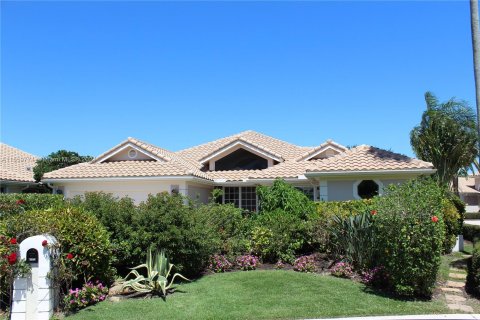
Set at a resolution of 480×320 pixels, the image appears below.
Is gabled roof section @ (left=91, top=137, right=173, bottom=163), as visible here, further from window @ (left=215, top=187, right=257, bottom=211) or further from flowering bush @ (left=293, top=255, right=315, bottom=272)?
flowering bush @ (left=293, top=255, right=315, bottom=272)

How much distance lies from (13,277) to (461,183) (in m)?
69.1

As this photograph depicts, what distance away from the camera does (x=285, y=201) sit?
51.1 ft

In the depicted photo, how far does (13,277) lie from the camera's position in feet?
28.8

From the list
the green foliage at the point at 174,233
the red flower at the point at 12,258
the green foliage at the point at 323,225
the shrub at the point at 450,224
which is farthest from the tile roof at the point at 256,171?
the red flower at the point at 12,258

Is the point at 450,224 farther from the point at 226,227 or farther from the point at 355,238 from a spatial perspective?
the point at 226,227

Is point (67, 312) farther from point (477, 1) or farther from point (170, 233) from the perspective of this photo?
point (477, 1)

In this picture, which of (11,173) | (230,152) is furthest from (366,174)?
(11,173)

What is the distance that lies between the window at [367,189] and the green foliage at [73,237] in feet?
35.5

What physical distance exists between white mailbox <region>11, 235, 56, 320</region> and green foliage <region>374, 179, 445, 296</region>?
721 centimetres

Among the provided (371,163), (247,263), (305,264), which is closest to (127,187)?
(247,263)

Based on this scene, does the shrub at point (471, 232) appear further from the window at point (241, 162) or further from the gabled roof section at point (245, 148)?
the window at point (241, 162)

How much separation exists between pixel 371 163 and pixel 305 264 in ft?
23.4

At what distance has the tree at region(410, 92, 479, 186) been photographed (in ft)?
79.5

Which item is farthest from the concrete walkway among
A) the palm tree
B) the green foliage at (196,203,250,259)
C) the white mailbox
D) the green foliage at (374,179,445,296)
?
the white mailbox
